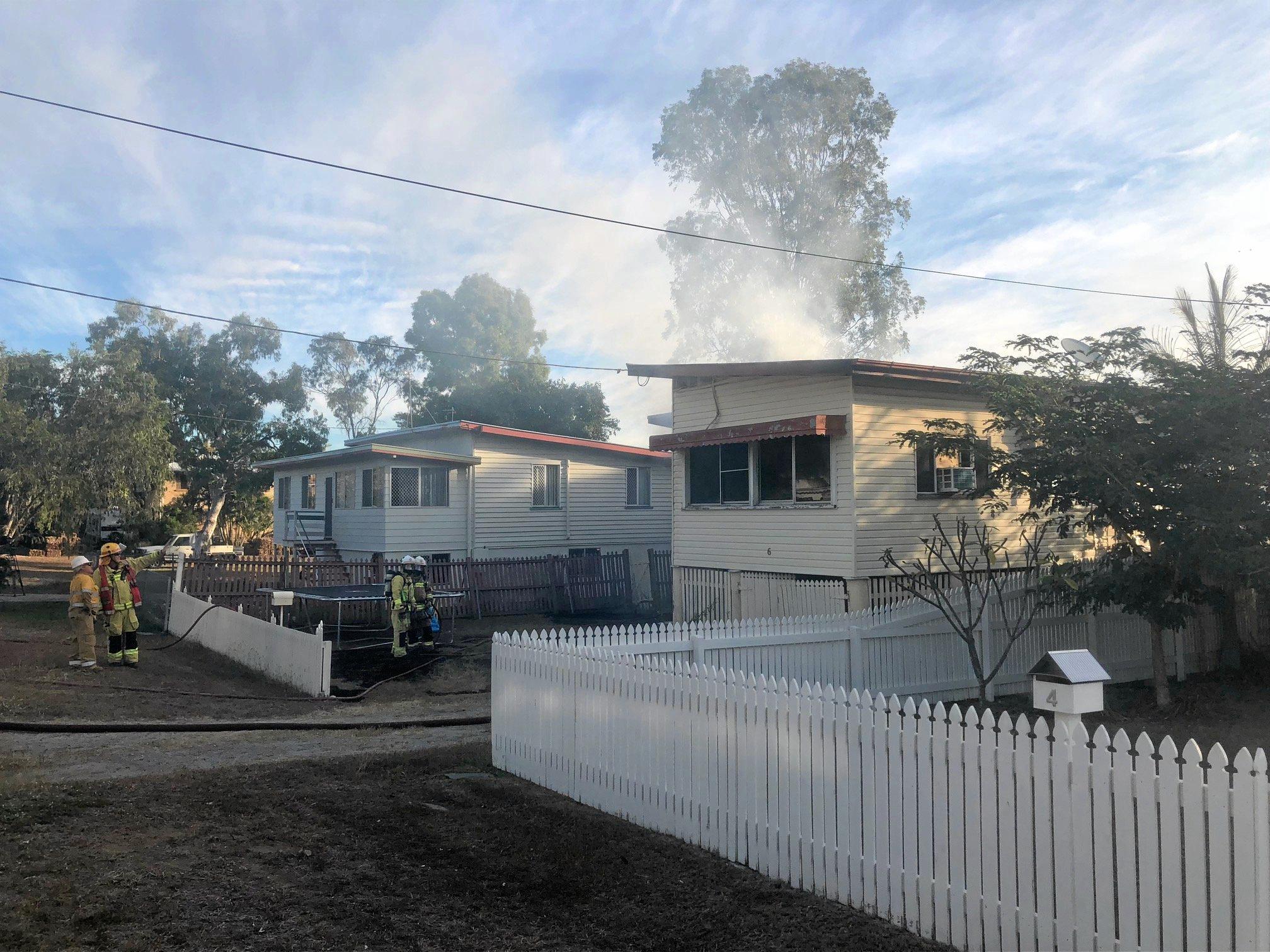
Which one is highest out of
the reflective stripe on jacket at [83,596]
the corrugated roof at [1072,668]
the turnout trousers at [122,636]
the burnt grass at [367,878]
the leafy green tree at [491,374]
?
the leafy green tree at [491,374]

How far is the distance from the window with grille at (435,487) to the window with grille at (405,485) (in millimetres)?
145

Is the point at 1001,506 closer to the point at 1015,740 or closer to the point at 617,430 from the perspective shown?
the point at 1015,740

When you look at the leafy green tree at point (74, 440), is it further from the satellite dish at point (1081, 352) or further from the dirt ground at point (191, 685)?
the satellite dish at point (1081, 352)

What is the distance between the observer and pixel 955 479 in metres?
17.0

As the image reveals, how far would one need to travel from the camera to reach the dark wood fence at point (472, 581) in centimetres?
1962

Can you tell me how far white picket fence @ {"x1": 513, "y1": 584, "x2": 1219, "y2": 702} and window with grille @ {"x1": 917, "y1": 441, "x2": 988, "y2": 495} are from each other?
10.3 feet

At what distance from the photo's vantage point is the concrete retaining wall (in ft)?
43.5

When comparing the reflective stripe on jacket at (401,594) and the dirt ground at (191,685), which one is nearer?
the dirt ground at (191,685)

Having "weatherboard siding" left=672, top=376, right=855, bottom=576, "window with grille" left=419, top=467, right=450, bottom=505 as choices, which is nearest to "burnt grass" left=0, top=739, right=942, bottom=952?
"weatherboard siding" left=672, top=376, right=855, bottom=576

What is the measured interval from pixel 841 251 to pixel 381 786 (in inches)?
1412

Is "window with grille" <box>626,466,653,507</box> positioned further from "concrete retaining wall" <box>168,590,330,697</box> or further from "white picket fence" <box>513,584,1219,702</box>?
"white picket fence" <box>513,584,1219,702</box>

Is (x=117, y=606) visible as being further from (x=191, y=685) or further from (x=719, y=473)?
(x=719, y=473)

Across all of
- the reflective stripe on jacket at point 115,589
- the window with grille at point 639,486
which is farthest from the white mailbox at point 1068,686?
the window with grille at point 639,486

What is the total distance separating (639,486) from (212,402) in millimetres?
30239
